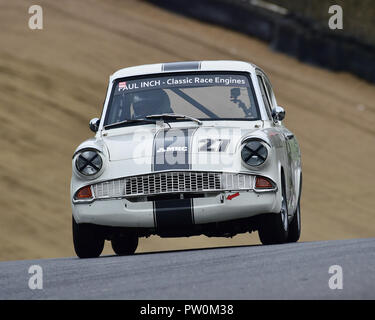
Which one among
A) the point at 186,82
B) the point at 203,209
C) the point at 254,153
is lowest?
the point at 203,209

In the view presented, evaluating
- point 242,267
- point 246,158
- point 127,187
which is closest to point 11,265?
point 127,187

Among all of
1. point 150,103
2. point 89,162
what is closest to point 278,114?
point 150,103

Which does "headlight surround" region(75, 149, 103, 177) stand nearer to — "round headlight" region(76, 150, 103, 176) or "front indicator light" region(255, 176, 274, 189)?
"round headlight" region(76, 150, 103, 176)

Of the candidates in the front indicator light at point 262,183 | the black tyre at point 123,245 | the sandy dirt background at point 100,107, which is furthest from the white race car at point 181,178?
the sandy dirt background at point 100,107

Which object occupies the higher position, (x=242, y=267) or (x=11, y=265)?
(x=242, y=267)

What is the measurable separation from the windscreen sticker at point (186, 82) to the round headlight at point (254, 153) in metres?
1.26

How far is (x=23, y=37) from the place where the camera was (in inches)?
995

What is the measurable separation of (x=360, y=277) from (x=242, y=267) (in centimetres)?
98

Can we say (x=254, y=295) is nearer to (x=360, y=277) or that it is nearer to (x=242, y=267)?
(x=360, y=277)

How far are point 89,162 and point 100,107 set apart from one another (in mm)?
13014

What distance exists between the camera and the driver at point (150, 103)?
9.39 m

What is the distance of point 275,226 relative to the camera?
8.60 meters

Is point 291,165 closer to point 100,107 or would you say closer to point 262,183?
point 262,183

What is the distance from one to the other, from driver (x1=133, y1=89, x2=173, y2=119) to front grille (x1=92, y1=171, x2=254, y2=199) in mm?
1159
